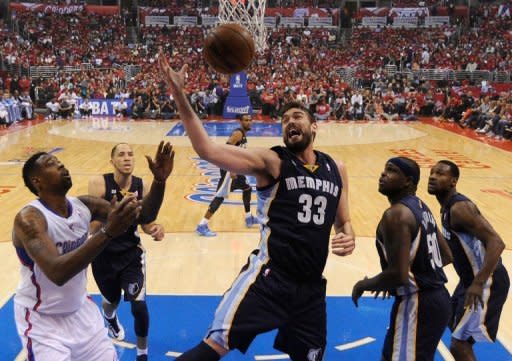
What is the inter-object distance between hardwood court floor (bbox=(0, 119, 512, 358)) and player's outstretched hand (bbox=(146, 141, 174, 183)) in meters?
2.65

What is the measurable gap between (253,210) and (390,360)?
5.96 m

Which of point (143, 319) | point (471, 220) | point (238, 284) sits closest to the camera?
point (238, 284)

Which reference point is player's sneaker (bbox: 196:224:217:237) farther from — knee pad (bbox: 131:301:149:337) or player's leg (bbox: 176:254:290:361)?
player's leg (bbox: 176:254:290:361)

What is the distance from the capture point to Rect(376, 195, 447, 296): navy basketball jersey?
3.16m

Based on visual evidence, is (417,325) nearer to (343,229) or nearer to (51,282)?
(343,229)

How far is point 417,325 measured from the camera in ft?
10.4

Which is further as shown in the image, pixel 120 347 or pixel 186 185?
pixel 186 185

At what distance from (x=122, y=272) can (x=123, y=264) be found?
0.20 ft

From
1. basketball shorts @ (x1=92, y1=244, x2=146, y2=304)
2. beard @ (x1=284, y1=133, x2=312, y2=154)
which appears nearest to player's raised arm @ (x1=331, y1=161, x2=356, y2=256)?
beard @ (x1=284, y1=133, x2=312, y2=154)

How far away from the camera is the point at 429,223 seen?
3248mm

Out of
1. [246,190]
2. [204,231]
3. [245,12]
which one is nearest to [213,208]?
[204,231]

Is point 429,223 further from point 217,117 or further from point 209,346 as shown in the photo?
point 217,117

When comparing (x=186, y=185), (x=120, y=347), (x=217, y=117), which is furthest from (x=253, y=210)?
(x=217, y=117)

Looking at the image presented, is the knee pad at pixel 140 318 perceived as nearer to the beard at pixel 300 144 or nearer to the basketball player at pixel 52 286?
the basketball player at pixel 52 286
